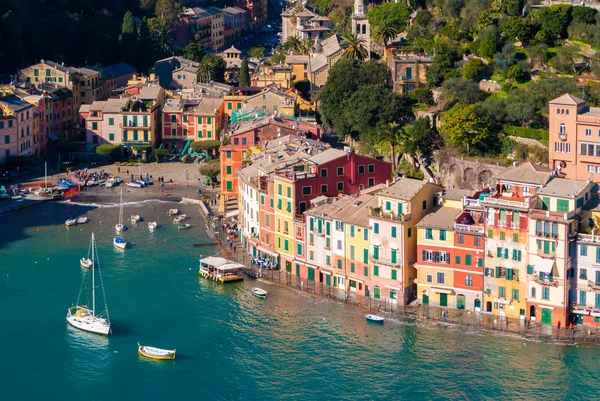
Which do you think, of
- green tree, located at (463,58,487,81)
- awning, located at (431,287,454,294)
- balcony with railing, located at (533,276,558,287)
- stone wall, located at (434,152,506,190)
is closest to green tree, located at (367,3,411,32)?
green tree, located at (463,58,487,81)

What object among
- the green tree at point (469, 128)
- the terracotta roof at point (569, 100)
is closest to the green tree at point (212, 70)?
the green tree at point (469, 128)

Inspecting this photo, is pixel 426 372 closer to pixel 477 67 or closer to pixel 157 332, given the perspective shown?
pixel 157 332

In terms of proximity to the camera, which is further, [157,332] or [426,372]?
[157,332]

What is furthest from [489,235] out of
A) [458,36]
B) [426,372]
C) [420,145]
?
[458,36]

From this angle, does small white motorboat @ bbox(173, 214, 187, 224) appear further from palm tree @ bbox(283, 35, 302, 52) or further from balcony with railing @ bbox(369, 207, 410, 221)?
palm tree @ bbox(283, 35, 302, 52)

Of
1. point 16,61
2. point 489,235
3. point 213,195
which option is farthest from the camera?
point 16,61

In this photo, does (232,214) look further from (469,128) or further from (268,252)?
(469,128)
